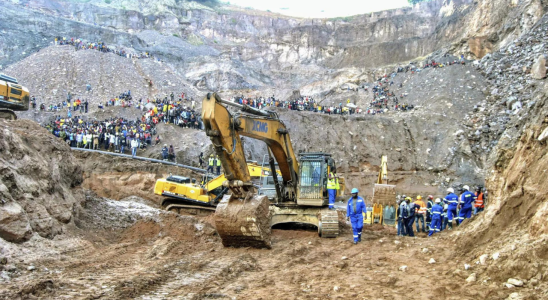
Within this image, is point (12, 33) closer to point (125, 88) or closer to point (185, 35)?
point (125, 88)

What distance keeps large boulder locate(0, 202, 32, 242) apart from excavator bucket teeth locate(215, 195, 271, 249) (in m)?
3.47

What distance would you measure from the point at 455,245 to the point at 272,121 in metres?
4.60

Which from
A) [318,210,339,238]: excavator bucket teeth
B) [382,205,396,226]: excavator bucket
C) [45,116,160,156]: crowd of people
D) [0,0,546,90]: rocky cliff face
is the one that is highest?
[0,0,546,90]: rocky cliff face

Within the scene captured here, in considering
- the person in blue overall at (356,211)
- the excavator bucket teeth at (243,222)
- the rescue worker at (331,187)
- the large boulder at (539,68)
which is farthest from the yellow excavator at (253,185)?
the large boulder at (539,68)

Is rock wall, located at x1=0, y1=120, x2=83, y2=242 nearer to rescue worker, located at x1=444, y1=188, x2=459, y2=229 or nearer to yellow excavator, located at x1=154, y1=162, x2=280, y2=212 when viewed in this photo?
yellow excavator, located at x1=154, y1=162, x2=280, y2=212

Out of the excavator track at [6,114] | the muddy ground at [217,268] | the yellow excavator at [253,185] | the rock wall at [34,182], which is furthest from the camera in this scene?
the excavator track at [6,114]

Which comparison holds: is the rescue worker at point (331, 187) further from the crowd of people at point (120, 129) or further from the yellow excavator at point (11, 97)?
the crowd of people at point (120, 129)

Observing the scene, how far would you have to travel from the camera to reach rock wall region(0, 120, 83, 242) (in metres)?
8.10

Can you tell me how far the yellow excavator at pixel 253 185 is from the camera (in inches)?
326

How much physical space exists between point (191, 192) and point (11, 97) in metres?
8.01

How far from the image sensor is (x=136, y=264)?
756 centimetres

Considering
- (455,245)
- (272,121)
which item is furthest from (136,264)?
(455,245)

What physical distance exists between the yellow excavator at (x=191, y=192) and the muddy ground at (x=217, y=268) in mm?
4999

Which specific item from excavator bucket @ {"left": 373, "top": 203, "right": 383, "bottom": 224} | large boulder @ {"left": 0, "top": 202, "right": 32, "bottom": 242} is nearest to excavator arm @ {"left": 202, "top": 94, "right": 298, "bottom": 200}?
large boulder @ {"left": 0, "top": 202, "right": 32, "bottom": 242}
